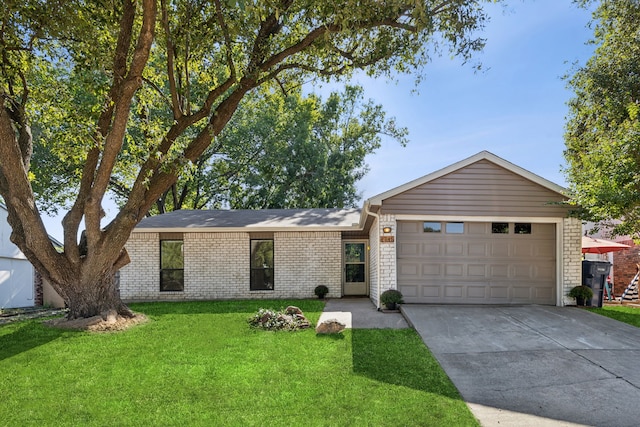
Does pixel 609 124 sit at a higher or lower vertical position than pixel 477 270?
higher

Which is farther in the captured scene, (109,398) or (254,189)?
(254,189)

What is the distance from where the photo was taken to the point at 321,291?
13383 millimetres

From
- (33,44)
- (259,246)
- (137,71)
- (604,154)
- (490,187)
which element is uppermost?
(33,44)

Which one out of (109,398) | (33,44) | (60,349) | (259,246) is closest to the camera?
(109,398)

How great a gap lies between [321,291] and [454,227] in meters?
4.83

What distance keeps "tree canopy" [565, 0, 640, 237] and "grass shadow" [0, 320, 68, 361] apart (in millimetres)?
11465

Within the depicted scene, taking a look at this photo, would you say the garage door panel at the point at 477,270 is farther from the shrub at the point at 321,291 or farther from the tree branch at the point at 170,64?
the tree branch at the point at 170,64

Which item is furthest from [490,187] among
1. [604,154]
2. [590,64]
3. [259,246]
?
[259,246]

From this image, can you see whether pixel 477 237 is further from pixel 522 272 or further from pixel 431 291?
pixel 431 291

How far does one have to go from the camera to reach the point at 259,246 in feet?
45.8

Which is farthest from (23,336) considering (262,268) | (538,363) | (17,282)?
(17,282)

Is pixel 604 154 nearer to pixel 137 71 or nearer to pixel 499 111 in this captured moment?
pixel 499 111

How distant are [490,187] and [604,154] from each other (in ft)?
8.41

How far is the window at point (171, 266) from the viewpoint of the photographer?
Answer: 13875mm
